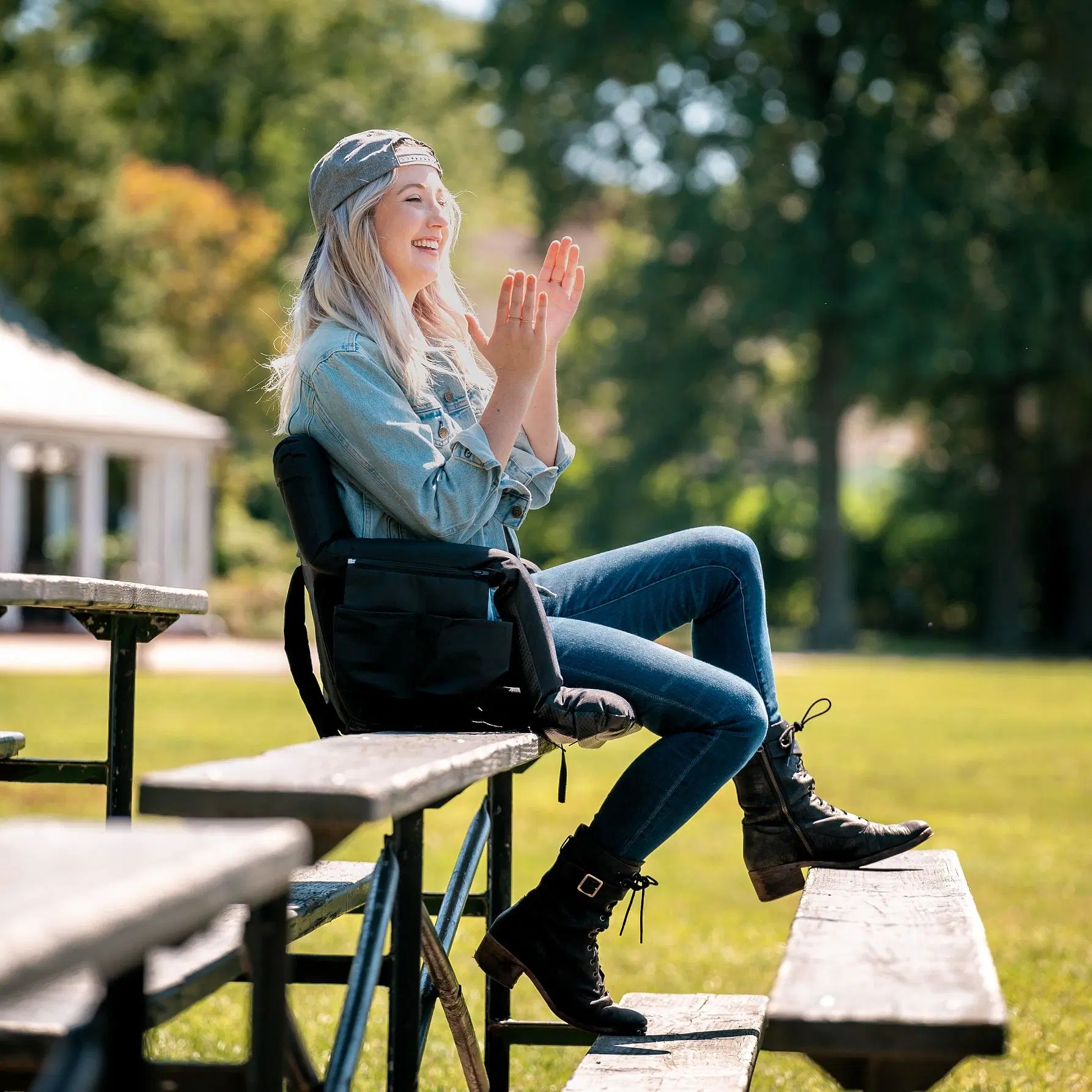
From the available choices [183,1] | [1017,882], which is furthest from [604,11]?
[1017,882]

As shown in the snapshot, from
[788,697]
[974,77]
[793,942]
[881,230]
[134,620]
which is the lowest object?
[788,697]

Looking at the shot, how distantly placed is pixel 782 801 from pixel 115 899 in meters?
2.38

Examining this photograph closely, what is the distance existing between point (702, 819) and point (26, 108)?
23.9m

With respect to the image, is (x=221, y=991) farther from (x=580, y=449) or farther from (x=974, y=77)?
(x=580, y=449)

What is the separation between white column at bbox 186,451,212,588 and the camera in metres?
28.6

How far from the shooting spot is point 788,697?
699 inches

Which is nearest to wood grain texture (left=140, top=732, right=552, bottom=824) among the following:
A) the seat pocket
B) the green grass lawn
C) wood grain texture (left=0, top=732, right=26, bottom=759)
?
the seat pocket

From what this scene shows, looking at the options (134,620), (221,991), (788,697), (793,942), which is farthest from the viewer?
(788,697)

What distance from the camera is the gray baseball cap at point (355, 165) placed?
138 inches

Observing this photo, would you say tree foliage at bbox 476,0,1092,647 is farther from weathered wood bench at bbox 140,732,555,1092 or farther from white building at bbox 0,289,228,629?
weathered wood bench at bbox 140,732,555,1092

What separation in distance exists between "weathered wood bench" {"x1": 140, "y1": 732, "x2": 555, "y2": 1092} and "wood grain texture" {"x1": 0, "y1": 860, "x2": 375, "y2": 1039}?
0.14m

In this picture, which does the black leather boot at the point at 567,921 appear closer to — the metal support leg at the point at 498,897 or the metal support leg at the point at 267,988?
the metal support leg at the point at 498,897

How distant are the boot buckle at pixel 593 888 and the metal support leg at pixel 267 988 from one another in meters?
1.25

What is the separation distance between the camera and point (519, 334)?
3.34m
